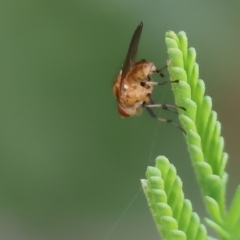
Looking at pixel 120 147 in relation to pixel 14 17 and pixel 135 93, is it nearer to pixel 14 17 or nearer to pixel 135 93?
pixel 14 17

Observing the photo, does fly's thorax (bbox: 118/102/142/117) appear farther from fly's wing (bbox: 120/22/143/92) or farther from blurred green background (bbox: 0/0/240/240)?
blurred green background (bbox: 0/0/240/240)

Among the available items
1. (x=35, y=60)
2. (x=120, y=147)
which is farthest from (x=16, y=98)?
(x=120, y=147)

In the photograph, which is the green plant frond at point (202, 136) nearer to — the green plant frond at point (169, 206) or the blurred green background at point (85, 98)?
the green plant frond at point (169, 206)

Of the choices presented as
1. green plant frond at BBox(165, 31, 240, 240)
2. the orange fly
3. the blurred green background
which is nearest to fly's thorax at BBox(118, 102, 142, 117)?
the orange fly

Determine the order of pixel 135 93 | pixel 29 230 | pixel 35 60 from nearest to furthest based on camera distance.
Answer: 1. pixel 135 93
2. pixel 29 230
3. pixel 35 60

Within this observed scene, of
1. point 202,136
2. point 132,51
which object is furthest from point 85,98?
point 202,136
